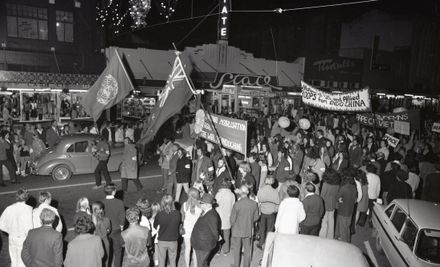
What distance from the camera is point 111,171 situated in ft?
45.9

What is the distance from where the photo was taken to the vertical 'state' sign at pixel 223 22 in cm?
2888

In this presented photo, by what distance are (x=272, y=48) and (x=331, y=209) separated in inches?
1591

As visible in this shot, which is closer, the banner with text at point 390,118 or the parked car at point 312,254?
the parked car at point 312,254

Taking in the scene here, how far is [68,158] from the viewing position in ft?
41.8

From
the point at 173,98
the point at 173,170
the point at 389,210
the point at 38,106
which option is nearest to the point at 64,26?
the point at 38,106

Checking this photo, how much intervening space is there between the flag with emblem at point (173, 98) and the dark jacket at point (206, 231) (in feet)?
9.52

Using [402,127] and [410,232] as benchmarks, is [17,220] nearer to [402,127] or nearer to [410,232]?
[410,232]

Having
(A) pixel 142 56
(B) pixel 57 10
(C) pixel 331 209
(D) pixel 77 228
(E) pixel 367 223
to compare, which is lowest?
(E) pixel 367 223

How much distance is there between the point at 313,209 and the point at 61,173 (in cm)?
933

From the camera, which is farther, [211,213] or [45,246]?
[211,213]

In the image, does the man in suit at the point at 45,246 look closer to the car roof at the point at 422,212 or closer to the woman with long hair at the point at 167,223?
the woman with long hair at the point at 167,223

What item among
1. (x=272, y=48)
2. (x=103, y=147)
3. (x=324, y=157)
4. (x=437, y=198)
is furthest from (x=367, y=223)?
(x=272, y=48)

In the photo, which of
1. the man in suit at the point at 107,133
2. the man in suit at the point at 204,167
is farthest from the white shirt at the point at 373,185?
the man in suit at the point at 107,133

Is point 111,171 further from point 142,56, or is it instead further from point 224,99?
point 224,99
